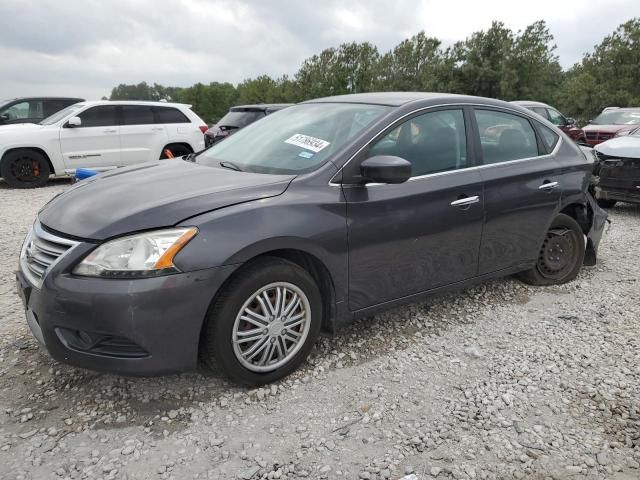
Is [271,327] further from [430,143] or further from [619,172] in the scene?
[619,172]

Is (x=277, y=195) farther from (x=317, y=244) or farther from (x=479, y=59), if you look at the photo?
(x=479, y=59)

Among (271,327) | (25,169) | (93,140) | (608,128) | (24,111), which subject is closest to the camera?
(271,327)

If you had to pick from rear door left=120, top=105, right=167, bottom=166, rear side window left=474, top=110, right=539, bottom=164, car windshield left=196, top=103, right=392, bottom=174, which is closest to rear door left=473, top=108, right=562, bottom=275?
rear side window left=474, top=110, right=539, bottom=164

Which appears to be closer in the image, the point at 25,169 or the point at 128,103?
the point at 25,169

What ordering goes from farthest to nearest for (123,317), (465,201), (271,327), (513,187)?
(513,187) → (465,201) → (271,327) → (123,317)

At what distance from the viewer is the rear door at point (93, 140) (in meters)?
9.62

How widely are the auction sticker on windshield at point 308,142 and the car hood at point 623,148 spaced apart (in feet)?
19.6

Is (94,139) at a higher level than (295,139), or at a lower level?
lower

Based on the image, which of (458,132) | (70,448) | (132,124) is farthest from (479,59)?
(70,448)

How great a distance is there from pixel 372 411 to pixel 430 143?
69.9 inches

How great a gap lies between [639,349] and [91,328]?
10.8 feet

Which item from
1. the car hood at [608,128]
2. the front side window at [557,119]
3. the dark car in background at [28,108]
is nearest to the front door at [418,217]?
the dark car in background at [28,108]

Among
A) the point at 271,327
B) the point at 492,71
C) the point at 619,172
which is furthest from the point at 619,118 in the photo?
the point at 492,71

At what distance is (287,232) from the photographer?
8.67 ft
